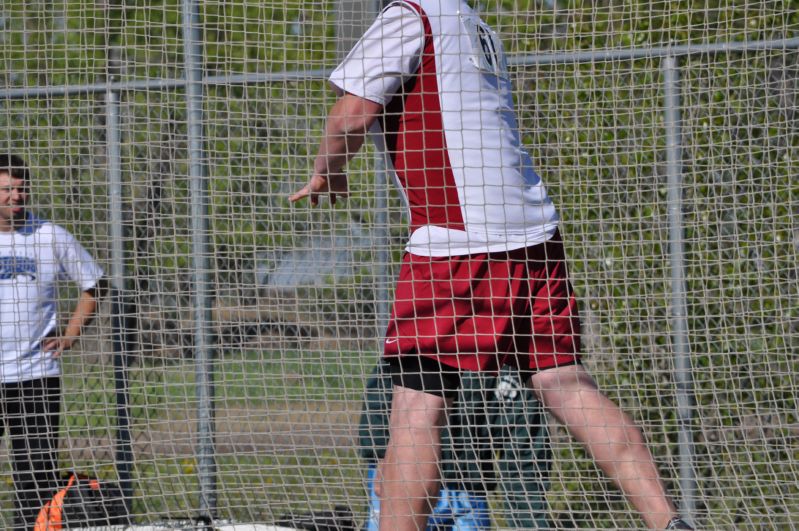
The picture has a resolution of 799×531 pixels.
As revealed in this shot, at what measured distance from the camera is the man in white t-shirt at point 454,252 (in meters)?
2.74

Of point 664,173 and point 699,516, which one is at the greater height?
point 664,173

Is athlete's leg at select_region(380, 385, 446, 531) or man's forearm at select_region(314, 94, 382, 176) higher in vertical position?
man's forearm at select_region(314, 94, 382, 176)

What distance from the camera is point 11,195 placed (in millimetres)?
4223

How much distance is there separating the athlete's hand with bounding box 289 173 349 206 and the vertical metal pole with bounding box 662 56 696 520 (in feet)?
5.02

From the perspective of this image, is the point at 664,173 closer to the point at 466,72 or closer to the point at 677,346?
the point at 677,346

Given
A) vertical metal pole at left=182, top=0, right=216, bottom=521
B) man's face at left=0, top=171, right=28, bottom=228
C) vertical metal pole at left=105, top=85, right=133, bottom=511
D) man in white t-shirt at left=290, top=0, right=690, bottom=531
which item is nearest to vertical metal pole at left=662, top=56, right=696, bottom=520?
man in white t-shirt at left=290, top=0, right=690, bottom=531

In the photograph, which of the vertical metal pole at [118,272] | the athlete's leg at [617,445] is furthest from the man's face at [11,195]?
the athlete's leg at [617,445]

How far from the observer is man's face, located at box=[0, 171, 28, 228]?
14.2 feet

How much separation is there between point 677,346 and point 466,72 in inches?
64.4

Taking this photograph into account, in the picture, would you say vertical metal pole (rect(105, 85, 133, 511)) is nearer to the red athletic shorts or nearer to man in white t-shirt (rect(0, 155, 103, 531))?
man in white t-shirt (rect(0, 155, 103, 531))

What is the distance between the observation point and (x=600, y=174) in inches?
162

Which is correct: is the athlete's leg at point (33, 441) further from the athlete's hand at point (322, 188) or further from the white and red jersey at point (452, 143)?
the white and red jersey at point (452, 143)

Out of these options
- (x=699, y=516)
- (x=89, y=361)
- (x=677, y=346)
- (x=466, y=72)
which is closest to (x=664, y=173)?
(x=677, y=346)

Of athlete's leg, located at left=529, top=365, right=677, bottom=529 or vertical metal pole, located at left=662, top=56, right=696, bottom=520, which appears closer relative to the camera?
athlete's leg, located at left=529, top=365, right=677, bottom=529
